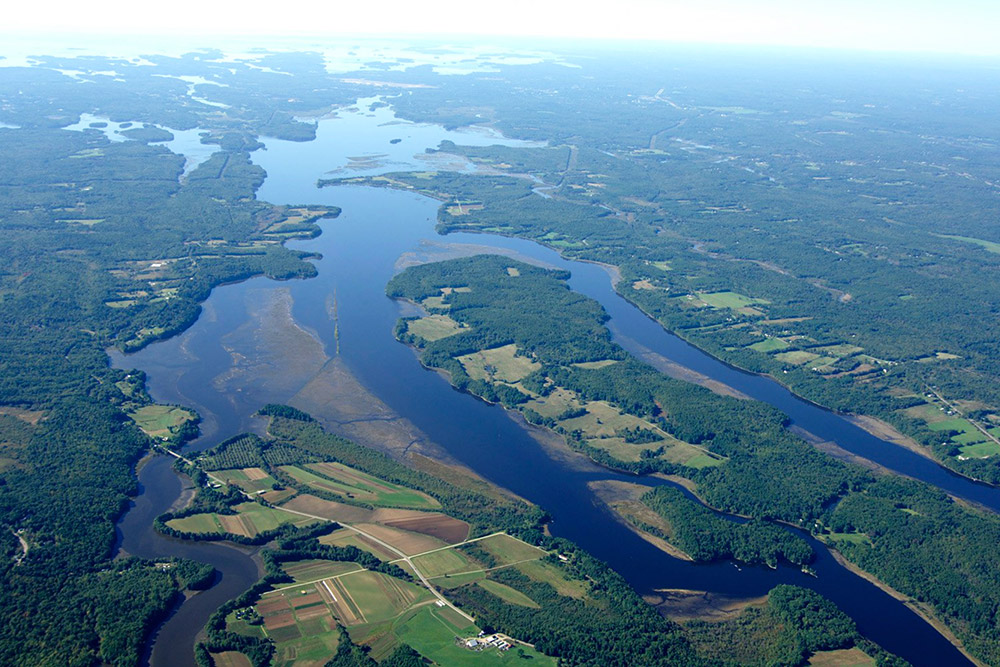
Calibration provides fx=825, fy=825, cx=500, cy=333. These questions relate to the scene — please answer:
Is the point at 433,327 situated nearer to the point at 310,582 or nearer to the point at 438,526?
the point at 438,526

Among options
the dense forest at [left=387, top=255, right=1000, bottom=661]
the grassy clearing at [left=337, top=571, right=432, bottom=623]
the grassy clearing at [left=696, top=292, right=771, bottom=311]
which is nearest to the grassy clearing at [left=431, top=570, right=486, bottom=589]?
the grassy clearing at [left=337, top=571, right=432, bottom=623]

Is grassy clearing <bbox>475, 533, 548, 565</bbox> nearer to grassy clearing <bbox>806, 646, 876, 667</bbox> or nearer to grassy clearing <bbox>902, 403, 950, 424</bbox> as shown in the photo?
grassy clearing <bbox>806, 646, 876, 667</bbox>

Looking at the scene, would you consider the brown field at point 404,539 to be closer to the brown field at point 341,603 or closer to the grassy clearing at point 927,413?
the brown field at point 341,603

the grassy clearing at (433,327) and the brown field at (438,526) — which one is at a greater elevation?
the grassy clearing at (433,327)

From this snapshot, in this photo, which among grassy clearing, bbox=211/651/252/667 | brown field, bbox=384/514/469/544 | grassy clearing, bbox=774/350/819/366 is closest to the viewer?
grassy clearing, bbox=211/651/252/667

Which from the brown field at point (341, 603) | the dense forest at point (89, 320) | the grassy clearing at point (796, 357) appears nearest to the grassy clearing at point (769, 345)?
the grassy clearing at point (796, 357)

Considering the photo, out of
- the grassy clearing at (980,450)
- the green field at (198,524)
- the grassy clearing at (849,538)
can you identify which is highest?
the grassy clearing at (980,450)

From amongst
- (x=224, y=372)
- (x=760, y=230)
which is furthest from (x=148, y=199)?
(x=760, y=230)
